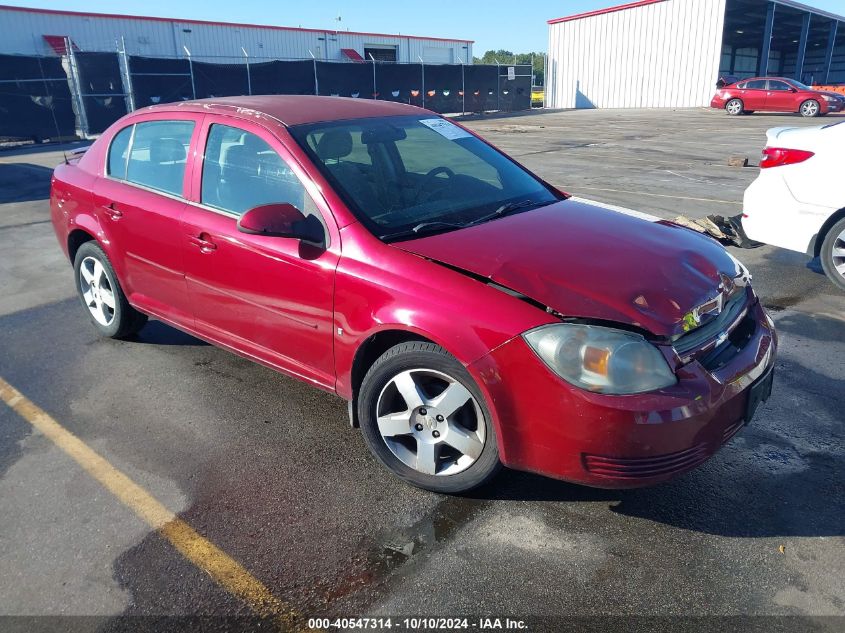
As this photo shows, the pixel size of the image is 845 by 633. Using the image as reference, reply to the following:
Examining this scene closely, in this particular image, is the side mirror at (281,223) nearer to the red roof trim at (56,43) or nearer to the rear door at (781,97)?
the rear door at (781,97)

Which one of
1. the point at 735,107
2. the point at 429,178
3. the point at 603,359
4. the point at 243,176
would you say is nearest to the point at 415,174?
the point at 429,178

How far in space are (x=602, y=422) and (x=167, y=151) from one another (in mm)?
3086

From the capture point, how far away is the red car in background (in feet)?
86.7

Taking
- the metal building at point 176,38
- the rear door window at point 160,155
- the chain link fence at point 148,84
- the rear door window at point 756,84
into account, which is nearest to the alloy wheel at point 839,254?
the rear door window at point 160,155

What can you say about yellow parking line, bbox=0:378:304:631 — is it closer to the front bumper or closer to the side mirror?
the front bumper

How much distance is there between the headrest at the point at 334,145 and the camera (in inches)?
134

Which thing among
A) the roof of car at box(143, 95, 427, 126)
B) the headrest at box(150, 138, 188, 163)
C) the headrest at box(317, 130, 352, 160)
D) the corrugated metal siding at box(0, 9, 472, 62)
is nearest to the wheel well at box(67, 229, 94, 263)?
the headrest at box(150, 138, 188, 163)

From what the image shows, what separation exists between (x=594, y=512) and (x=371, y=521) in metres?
0.97

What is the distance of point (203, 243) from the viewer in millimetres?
3637

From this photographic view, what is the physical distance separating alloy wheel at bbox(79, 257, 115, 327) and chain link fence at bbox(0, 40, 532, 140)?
18.7 m

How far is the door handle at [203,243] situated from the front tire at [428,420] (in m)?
1.23

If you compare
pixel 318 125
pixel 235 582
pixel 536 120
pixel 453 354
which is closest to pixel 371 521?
pixel 235 582

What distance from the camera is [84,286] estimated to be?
16.3 ft

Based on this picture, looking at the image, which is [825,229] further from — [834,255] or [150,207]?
[150,207]
